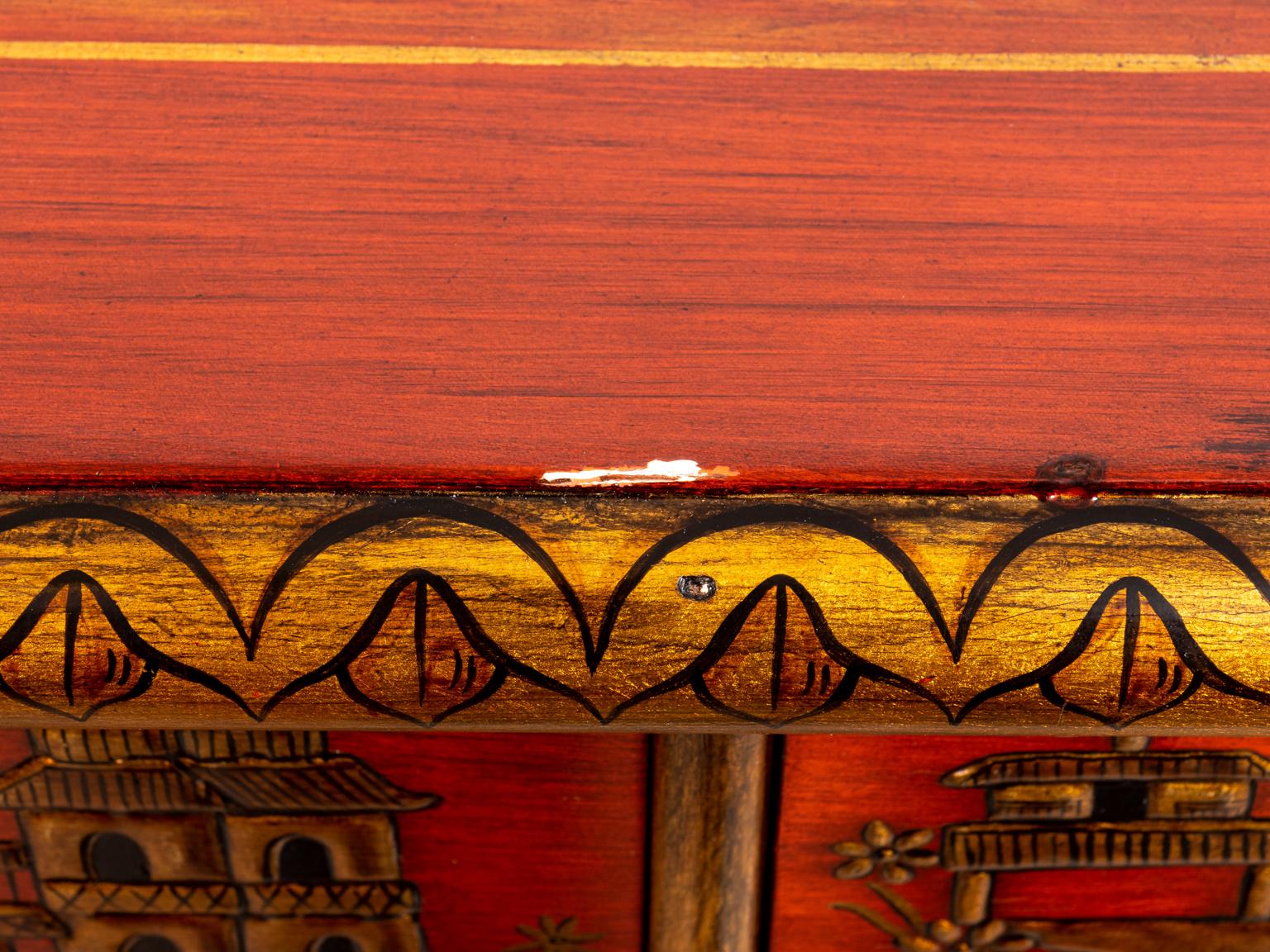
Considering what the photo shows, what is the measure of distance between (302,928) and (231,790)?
13cm

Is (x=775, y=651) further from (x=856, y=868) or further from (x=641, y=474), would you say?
(x=856, y=868)

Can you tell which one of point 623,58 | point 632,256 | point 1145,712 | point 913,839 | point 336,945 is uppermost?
point 623,58

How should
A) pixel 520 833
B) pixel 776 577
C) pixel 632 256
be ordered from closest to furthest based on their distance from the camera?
pixel 776 577, pixel 632 256, pixel 520 833

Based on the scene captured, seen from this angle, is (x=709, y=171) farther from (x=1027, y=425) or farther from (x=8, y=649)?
(x=8, y=649)

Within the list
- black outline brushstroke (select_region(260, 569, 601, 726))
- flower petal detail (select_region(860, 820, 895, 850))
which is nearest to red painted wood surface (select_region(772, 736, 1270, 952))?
flower petal detail (select_region(860, 820, 895, 850))

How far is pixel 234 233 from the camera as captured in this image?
55 centimetres

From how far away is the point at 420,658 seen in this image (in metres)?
0.43

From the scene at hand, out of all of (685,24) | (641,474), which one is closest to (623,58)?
(685,24)

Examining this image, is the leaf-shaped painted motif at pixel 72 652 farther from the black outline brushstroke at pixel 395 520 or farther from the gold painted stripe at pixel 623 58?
the gold painted stripe at pixel 623 58

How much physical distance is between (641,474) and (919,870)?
397 mm

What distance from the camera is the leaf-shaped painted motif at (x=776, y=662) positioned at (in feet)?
1.38

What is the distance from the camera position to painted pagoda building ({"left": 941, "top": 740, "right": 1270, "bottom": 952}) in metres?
0.59

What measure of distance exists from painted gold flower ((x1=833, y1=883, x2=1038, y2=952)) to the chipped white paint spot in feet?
1.29

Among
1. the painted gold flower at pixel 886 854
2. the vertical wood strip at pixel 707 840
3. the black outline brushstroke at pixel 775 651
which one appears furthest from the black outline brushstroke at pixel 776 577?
the painted gold flower at pixel 886 854
